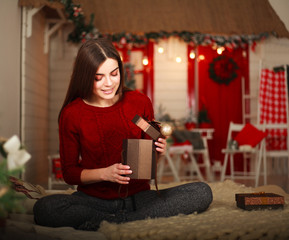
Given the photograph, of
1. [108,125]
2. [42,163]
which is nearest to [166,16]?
[42,163]

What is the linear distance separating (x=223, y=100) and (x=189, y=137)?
1.37 meters

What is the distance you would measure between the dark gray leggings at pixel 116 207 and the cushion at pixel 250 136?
10.1 feet

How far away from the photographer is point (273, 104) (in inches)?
230

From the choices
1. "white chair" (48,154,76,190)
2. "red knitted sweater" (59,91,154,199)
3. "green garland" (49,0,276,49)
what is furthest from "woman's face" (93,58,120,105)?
"green garland" (49,0,276,49)

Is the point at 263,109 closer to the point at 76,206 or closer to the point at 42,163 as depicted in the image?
the point at 42,163

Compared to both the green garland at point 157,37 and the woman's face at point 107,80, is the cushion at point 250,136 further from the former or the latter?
the woman's face at point 107,80

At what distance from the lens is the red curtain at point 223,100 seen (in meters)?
6.70

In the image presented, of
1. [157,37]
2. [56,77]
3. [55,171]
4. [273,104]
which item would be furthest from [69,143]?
[56,77]

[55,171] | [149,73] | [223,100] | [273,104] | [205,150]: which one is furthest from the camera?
[149,73]

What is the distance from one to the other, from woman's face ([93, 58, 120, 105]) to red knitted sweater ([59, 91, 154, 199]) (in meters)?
0.11

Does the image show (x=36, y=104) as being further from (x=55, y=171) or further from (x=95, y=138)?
(x=95, y=138)

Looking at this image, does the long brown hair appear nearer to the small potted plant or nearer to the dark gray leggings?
the dark gray leggings

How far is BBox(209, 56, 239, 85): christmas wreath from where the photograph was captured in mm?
6660

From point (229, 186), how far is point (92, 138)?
1.53m
